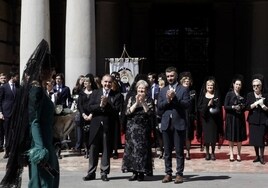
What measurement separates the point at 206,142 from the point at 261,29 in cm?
1026

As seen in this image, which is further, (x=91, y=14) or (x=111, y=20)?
(x=111, y=20)

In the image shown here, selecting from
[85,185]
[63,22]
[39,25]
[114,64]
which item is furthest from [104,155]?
[63,22]

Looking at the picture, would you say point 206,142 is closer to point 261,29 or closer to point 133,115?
point 133,115

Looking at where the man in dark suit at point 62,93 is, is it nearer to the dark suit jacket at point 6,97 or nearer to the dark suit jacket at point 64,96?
the dark suit jacket at point 64,96

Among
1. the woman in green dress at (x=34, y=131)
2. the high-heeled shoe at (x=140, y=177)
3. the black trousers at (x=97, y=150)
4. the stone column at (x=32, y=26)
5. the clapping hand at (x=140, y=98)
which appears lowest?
the high-heeled shoe at (x=140, y=177)

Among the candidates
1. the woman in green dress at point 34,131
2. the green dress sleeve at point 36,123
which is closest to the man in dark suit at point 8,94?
the woman in green dress at point 34,131

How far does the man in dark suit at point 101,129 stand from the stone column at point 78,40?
5312 mm

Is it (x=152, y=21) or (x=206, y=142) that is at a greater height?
(x=152, y=21)

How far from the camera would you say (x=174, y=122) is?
974 cm

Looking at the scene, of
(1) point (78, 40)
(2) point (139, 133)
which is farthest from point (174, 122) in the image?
(1) point (78, 40)

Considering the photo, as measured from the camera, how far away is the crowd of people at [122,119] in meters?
5.08

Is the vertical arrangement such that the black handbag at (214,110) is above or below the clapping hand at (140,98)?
below

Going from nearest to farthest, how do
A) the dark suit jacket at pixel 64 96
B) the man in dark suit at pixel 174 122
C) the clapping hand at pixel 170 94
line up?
the clapping hand at pixel 170 94
the man in dark suit at pixel 174 122
the dark suit jacket at pixel 64 96

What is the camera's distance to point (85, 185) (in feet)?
31.0
